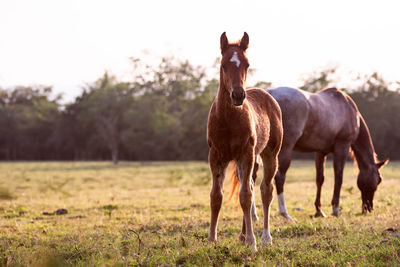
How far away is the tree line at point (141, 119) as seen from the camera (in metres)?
46.3

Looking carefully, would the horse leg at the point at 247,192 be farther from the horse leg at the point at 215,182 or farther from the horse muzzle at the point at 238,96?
the horse muzzle at the point at 238,96

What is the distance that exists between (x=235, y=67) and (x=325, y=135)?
5118 mm

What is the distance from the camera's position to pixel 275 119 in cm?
610

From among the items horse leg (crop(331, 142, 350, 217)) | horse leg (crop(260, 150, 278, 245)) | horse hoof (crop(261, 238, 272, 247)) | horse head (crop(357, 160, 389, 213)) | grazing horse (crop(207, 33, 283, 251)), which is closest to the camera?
grazing horse (crop(207, 33, 283, 251))

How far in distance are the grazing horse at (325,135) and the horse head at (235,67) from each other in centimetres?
350

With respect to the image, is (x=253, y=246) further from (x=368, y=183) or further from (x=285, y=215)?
(x=368, y=183)

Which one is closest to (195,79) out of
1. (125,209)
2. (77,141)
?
→ (77,141)

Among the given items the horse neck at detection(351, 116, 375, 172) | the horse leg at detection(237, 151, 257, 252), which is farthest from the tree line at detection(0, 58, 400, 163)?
the horse leg at detection(237, 151, 257, 252)

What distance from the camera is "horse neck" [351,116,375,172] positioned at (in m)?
9.62

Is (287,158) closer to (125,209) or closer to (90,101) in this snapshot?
(125,209)

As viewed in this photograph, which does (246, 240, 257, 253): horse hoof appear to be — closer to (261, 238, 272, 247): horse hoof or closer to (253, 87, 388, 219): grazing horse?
(261, 238, 272, 247): horse hoof

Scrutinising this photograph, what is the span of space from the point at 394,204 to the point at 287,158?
3.72 metres

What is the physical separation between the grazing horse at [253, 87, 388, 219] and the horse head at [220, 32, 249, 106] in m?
3.50

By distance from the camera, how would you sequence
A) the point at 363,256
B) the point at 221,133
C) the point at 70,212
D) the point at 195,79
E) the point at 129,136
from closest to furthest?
the point at 363,256 < the point at 221,133 < the point at 70,212 < the point at 129,136 < the point at 195,79
